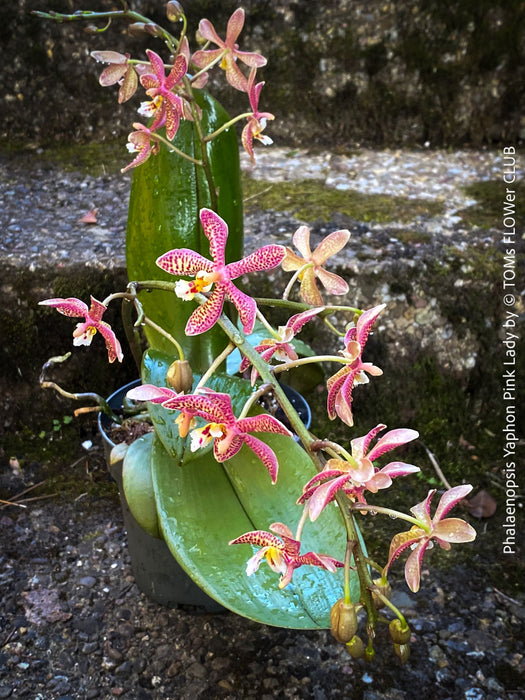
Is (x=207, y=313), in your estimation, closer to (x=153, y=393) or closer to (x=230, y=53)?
(x=153, y=393)

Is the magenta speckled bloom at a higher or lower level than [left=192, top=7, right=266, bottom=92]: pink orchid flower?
lower

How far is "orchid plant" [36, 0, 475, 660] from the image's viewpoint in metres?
0.55

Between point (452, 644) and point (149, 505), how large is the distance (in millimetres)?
517

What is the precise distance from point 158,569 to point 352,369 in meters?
0.57

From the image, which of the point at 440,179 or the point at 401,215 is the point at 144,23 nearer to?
the point at 401,215

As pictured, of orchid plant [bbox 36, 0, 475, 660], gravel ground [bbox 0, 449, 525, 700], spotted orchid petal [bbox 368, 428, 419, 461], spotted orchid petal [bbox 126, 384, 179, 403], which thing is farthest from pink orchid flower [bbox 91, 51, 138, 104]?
gravel ground [bbox 0, 449, 525, 700]

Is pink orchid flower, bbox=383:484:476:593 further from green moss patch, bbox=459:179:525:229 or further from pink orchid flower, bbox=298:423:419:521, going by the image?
green moss patch, bbox=459:179:525:229

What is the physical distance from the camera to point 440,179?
161 centimetres

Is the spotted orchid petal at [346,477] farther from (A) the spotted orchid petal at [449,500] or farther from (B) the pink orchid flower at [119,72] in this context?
(B) the pink orchid flower at [119,72]

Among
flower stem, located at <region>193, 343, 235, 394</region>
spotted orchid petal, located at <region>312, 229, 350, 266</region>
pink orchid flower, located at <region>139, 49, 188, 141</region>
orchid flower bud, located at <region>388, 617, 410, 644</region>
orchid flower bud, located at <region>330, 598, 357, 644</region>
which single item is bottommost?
orchid flower bud, located at <region>388, 617, 410, 644</region>

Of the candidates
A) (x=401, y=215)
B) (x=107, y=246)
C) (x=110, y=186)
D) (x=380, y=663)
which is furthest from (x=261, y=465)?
(x=110, y=186)

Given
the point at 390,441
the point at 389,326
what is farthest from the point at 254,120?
the point at 389,326

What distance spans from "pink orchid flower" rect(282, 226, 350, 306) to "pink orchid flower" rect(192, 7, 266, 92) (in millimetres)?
226

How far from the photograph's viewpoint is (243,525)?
781mm
